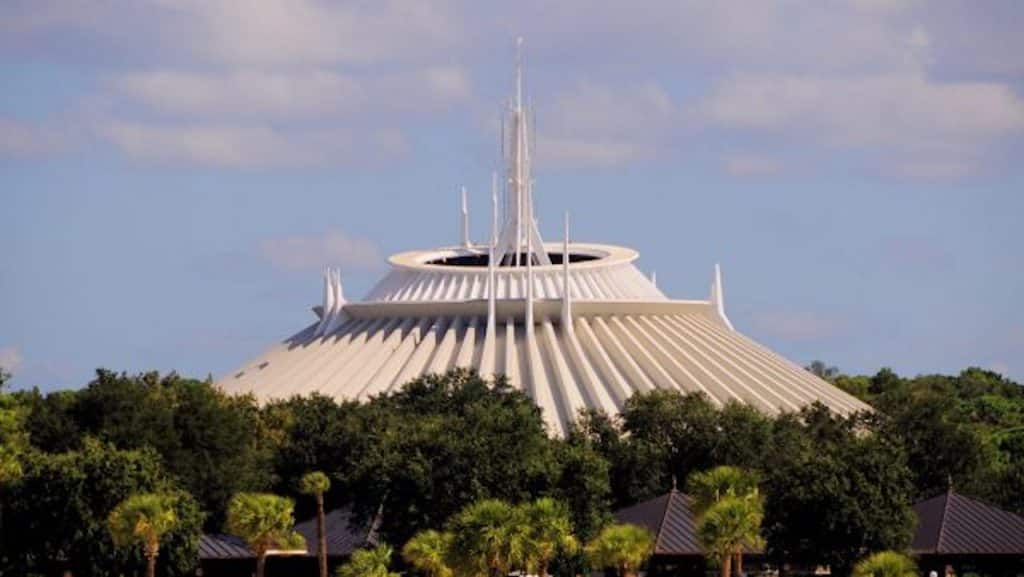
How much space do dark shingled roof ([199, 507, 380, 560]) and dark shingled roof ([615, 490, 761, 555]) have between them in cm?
733

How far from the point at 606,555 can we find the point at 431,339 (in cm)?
3336

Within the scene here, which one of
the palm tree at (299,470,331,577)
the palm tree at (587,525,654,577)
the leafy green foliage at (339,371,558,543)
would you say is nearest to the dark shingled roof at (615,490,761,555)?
the leafy green foliage at (339,371,558,543)

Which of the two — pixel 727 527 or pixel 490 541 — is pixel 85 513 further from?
pixel 727 527

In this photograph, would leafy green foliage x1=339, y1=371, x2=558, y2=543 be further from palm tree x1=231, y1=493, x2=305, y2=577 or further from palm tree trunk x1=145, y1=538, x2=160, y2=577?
palm tree trunk x1=145, y1=538, x2=160, y2=577

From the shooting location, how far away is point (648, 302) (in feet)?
309

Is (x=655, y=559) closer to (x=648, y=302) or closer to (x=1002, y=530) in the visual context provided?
(x=1002, y=530)

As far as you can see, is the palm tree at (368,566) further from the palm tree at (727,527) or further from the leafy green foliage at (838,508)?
the leafy green foliage at (838,508)

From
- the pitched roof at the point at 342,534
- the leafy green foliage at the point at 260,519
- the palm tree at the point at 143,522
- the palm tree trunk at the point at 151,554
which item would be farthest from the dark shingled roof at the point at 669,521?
the palm tree trunk at the point at 151,554

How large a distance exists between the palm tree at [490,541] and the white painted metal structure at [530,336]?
1015 inches

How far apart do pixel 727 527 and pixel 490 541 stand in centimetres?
555

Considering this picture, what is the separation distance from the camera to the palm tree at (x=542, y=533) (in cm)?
5653

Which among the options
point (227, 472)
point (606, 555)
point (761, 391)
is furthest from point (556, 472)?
point (761, 391)

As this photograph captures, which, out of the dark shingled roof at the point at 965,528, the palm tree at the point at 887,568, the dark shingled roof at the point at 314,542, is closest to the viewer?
the palm tree at the point at 887,568

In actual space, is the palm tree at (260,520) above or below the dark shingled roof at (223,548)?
above
